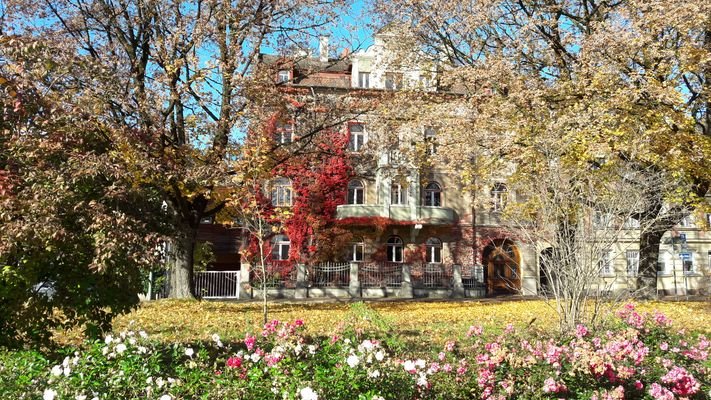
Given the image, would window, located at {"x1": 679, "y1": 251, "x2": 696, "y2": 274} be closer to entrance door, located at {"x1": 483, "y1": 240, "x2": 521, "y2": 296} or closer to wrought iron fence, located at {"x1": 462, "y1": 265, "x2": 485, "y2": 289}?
entrance door, located at {"x1": 483, "y1": 240, "x2": 521, "y2": 296}

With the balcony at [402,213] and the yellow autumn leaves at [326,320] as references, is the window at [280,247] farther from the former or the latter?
the yellow autumn leaves at [326,320]

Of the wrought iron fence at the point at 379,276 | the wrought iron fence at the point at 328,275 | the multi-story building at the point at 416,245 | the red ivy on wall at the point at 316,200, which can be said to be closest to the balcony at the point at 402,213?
the multi-story building at the point at 416,245

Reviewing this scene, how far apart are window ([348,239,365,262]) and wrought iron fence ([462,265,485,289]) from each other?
5.65 m

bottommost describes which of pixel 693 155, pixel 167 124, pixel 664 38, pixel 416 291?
pixel 416 291

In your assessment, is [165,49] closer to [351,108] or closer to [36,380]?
[351,108]

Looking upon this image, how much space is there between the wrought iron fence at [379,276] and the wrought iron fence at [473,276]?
396 centimetres

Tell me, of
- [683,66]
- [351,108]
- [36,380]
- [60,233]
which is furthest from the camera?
[351,108]

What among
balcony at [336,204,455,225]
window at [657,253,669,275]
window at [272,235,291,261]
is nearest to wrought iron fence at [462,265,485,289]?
balcony at [336,204,455,225]

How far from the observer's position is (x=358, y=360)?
3908 millimetres

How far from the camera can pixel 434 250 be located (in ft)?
96.0

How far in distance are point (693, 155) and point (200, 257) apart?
17815mm

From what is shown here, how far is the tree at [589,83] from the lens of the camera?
13088 mm

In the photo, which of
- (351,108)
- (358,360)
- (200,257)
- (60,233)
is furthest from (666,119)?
(200,257)

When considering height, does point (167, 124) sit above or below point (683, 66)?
below
